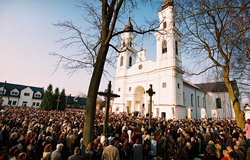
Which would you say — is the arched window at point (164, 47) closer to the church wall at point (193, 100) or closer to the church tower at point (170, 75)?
the church tower at point (170, 75)

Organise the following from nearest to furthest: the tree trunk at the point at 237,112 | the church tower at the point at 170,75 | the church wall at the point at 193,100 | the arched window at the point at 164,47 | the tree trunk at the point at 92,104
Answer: the tree trunk at the point at 92,104
the tree trunk at the point at 237,112
the church tower at the point at 170,75
the arched window at the point at 164,47
the church wall at the point at 193,100

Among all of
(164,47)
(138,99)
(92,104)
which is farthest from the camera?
(138,99)

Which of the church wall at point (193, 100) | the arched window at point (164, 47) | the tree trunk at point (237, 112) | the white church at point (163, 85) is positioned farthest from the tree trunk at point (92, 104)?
the church wall at point (193, 100)

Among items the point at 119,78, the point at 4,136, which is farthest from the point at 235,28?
the point at 119,78

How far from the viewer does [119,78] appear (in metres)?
36.6

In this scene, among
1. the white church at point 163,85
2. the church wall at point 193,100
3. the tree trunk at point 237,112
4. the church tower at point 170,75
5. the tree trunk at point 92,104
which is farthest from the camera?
the church wall at point 193,100

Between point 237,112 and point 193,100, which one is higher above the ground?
point 193,100

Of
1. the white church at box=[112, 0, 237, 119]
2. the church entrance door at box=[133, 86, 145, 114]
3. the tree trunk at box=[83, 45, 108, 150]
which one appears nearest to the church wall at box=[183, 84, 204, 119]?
the white church at box=[112, 0, 237, 119]

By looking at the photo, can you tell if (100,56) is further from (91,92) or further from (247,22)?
(247,22)

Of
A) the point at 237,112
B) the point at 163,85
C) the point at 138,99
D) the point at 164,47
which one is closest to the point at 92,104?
the point at 237,112

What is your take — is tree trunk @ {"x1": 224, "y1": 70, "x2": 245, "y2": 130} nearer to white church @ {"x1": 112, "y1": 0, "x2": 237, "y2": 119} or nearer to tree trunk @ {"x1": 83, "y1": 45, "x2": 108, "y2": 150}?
tree trunk @ {"x1": 83, "y1": 45, "x2": 108, "y2": 150}

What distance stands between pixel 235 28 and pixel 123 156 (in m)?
9.30

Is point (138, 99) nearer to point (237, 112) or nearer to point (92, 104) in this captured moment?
point (237, 112)

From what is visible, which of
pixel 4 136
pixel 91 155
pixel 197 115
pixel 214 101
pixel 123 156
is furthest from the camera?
pixel 214 101
